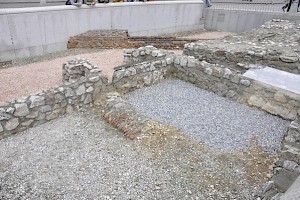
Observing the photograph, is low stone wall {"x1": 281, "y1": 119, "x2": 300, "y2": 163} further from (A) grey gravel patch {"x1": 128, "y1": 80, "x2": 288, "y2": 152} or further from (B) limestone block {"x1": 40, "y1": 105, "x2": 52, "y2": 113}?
(B) limestone block {"x1": 40, "y1": 105, "x2": 52, "y2": 113}

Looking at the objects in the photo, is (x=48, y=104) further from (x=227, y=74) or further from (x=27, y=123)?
(x=227, y=74)

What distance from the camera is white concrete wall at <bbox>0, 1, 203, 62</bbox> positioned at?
10266 mm

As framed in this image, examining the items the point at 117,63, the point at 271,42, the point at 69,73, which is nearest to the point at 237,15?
the point at 271,42

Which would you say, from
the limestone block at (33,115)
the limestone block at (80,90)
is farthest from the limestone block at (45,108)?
the limestone block at (80,90)

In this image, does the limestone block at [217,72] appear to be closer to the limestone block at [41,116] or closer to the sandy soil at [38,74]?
the sandy soil at [38,74]

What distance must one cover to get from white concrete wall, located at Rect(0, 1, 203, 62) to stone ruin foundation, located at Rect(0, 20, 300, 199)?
364 centimetres

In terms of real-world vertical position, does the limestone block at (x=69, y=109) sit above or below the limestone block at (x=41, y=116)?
below

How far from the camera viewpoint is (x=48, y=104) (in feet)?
19.6

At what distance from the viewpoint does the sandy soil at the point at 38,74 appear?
7865 millimetres

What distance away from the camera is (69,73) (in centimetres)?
797

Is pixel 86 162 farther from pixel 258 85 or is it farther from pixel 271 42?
pixel 271 42

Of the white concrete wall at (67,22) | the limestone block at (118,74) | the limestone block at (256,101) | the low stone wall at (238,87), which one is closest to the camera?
the low stone wall at (238,87)

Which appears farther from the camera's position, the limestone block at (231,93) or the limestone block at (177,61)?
the limestone block at (177,61)

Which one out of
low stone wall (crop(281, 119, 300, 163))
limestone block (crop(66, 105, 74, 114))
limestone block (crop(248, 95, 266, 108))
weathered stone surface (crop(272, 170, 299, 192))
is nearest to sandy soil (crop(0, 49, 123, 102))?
limestone block (crop(66, 105, 74, 114))
